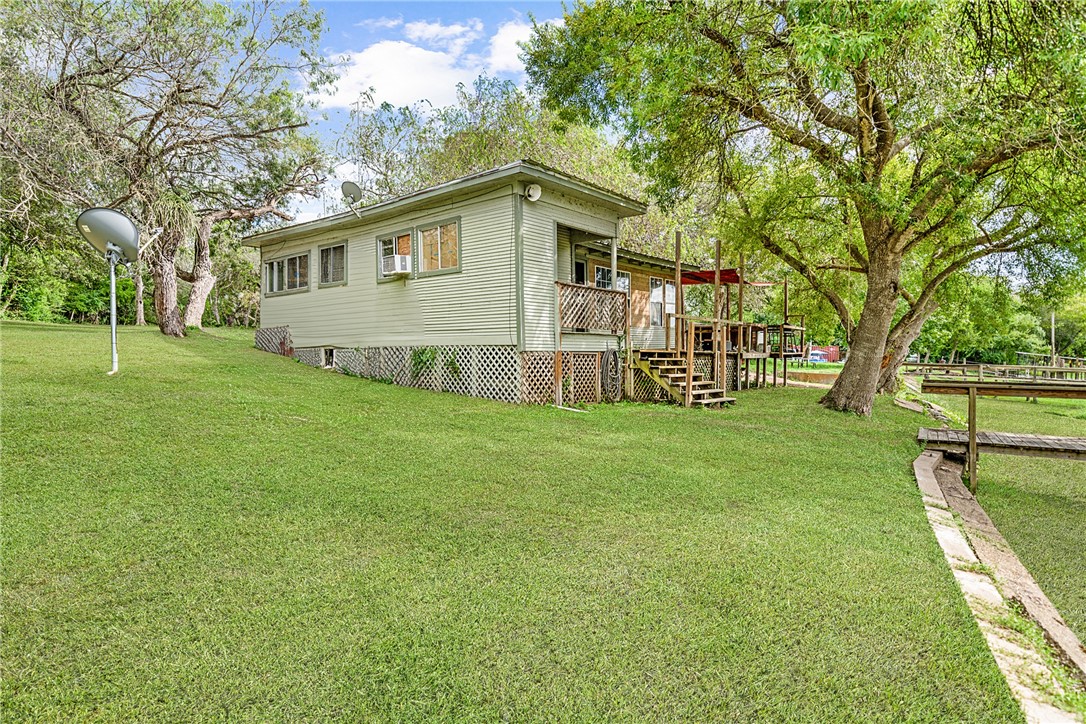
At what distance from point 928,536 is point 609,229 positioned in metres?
9.29

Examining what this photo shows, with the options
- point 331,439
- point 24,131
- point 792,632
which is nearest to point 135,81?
point 24,131

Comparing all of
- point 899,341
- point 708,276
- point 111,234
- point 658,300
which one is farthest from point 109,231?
point 899,341

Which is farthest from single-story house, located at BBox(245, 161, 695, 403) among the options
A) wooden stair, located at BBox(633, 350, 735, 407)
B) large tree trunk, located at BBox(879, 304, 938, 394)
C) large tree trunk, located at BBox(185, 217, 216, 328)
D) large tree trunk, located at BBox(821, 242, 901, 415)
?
large tree trunk, located at BBox(879, 304, 938, 394)

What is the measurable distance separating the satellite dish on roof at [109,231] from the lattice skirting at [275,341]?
7196 mm

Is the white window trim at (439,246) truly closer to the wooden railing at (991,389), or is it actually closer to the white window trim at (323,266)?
the white window trim at (323,266)

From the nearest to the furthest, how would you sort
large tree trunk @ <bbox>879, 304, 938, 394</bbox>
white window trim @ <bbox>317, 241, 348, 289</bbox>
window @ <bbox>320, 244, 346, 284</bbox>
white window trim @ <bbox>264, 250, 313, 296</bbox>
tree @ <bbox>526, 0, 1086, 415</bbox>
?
tree @ <bbox>526, 0, 1086, 415</bbox> → white window trim @ <bbox>317, 241, 348, 289</bbox> → window @ <bbox>320, 244, 346, 284</bbox> → white window trim @ <bbox>264, 250, 313, 296</bbox> → large tree trunk @ <bbox>879, 304, 938, 394</bbox>

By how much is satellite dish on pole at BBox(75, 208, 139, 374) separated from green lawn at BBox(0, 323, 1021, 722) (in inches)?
82.7

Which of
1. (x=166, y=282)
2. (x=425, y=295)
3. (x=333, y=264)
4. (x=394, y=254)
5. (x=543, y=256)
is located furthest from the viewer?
(x=166, y=282)

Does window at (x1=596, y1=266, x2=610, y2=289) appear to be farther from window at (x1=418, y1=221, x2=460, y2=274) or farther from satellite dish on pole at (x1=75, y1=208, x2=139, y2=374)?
satellite dish on pole at (x1=75, y1=208, x2=139, y2=374)

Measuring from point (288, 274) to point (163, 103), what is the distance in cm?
507

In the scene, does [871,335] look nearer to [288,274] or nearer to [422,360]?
[422,360]

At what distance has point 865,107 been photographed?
967 cm

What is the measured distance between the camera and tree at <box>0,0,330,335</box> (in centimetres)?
1248

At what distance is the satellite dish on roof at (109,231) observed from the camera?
755cm
